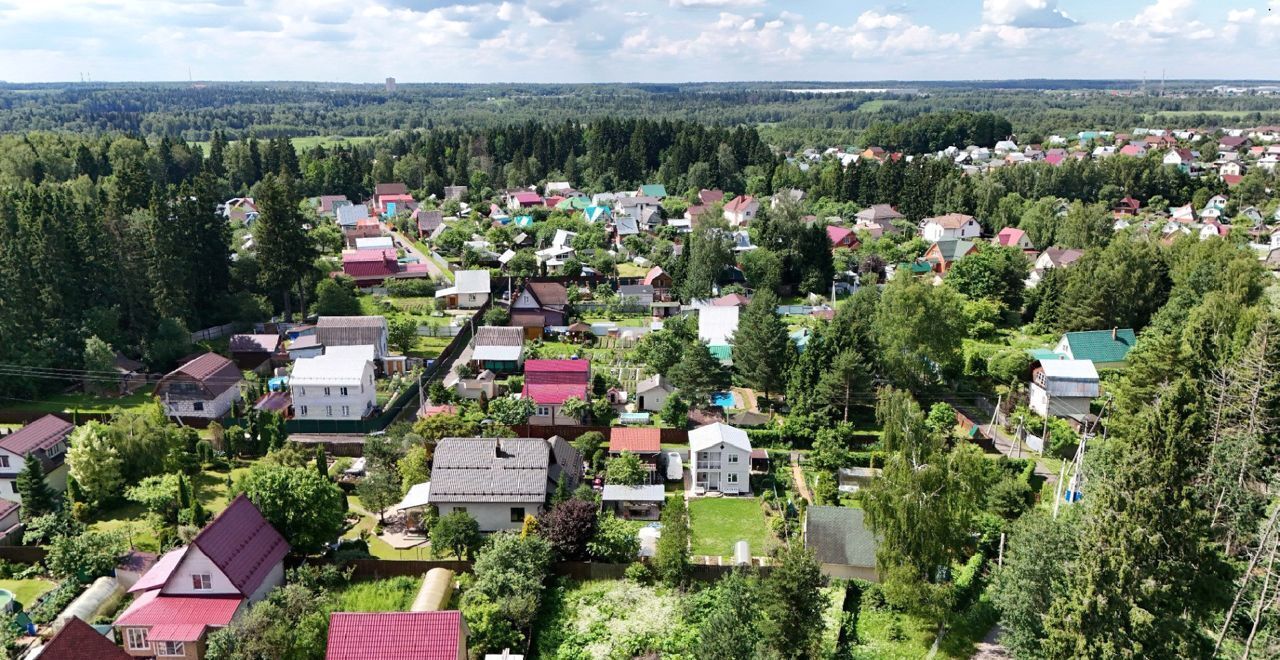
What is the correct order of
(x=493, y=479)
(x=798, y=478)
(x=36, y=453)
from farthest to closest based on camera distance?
(x=798, y=478)
(x=36, y=453)
(x=493, y=479)

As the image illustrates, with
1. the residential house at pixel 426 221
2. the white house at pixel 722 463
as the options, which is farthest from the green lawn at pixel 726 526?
the residential house at pixel 426 221

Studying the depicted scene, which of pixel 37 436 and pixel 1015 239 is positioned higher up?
pixel 1015 239

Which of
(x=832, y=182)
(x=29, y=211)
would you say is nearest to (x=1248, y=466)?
(x=29, y=211)

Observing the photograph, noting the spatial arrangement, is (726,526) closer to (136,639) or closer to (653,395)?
(653,395)

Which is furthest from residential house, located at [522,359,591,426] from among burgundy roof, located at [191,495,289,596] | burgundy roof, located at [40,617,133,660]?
burgundy roof, located at [40,617,133,660]

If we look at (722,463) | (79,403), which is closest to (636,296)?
(722,463)

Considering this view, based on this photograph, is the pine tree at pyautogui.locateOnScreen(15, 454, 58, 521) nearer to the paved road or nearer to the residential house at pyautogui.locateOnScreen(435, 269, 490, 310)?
the residential house at pyautogui.locateOnScreen(435, 269, 490, 310)
